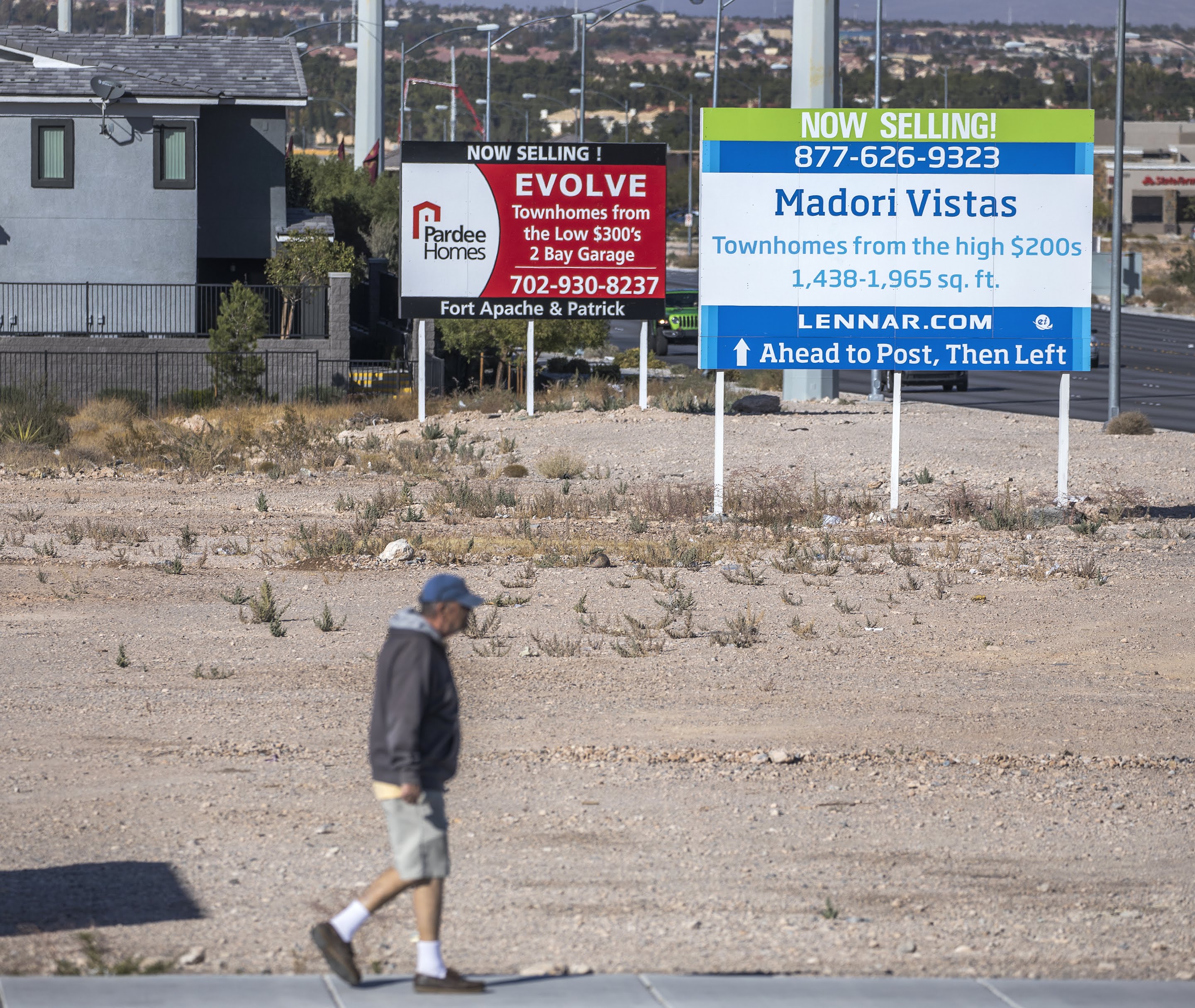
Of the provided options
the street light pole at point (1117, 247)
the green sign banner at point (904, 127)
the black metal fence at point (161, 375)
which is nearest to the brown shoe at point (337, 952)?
the green sign banner at point (904, 127)

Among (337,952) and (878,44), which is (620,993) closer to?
(337,952)

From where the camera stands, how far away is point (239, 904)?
7133 millimetres

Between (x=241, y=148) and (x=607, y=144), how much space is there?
12.8 metres

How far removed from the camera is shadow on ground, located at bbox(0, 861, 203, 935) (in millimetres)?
6875

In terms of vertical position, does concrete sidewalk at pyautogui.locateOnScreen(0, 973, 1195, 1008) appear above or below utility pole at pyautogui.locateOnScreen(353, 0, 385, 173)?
below

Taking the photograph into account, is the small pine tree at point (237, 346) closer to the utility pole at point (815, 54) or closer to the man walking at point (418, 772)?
the utility pole at point (815, 54)

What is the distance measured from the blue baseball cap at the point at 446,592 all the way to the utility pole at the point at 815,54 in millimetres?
27306

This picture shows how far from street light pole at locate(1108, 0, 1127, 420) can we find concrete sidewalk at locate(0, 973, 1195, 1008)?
85.3ft

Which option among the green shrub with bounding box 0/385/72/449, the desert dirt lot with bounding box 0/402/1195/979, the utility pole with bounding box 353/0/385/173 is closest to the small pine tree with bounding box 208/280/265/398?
the green shrub with bounding box 0/385/72/449

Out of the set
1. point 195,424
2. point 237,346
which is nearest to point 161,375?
point 237,346

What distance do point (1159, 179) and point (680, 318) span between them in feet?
245

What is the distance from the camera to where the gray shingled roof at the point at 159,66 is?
3838 centimetres

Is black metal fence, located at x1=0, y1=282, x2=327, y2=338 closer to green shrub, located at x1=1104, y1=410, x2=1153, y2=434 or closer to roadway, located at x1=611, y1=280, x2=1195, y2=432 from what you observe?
roadway, located at x1=611, y1=280, x2=1195, y2=432

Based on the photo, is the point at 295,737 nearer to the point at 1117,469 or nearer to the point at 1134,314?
the point at 1117,469
